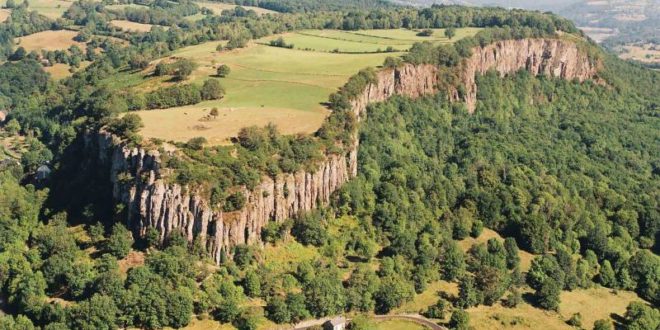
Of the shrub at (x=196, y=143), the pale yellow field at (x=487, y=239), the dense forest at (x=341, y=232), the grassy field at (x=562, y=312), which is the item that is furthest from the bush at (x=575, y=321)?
the shrub at (x=196, y=143)

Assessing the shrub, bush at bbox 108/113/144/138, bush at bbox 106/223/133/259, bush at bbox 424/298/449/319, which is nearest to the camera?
bush at bbox 106/223/133/259

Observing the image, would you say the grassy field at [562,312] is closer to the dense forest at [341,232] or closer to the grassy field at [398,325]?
the dense forest at [341,232]

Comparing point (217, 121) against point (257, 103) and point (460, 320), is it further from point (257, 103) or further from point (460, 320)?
point (460, 320)

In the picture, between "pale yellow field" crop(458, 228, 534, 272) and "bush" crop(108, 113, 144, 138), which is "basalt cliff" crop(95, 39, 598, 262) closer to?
"bush" crop(108, 113, 144, 138)

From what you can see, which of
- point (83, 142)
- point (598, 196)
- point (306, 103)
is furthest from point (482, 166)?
point (83, 142)

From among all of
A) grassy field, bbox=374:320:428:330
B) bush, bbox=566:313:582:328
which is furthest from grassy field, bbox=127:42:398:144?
bush, bbox=566:313:582:328

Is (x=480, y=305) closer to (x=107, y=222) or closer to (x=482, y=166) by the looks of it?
(x=482, y=166)
